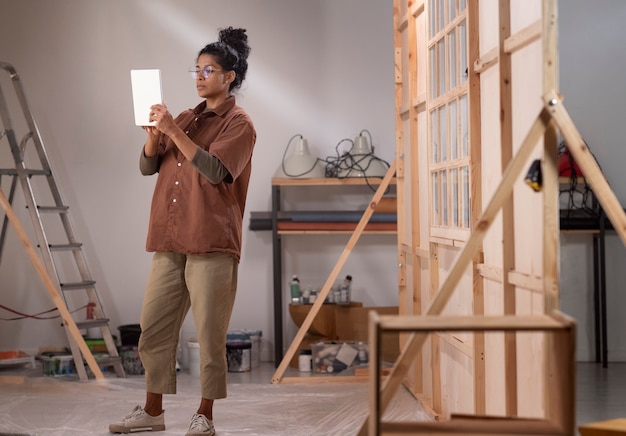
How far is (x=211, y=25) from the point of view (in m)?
6.00

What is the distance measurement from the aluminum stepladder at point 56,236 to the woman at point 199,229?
1.61m

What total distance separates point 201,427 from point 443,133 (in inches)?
64.8

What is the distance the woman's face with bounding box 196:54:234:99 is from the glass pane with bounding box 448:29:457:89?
3.07 ft

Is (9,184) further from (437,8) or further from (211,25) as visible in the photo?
(437,8)

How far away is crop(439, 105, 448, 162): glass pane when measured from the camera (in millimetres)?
3852

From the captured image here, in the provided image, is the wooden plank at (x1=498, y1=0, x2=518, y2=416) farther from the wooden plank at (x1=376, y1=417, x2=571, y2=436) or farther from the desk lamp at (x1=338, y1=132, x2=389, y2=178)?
the desk lamp at (x1=338, y1=132, x2=389, y2=178)

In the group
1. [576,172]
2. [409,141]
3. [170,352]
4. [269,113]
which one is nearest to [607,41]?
[576,172]

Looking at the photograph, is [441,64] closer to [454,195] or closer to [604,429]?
[454,195]

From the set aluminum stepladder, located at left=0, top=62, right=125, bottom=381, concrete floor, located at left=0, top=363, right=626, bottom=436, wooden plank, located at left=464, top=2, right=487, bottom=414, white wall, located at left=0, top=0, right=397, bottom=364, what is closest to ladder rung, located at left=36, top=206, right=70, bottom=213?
aluminum stepladder, located at left=0, top=62, right=125, bottom=381

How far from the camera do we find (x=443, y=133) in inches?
154

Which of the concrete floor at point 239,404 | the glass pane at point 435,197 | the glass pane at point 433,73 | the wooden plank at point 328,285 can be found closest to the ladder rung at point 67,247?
the concrete floor at point 239,404

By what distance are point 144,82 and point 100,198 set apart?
2.66 m

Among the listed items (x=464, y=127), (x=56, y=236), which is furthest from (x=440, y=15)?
(x=56, y=236)

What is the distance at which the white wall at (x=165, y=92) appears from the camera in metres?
5.97
